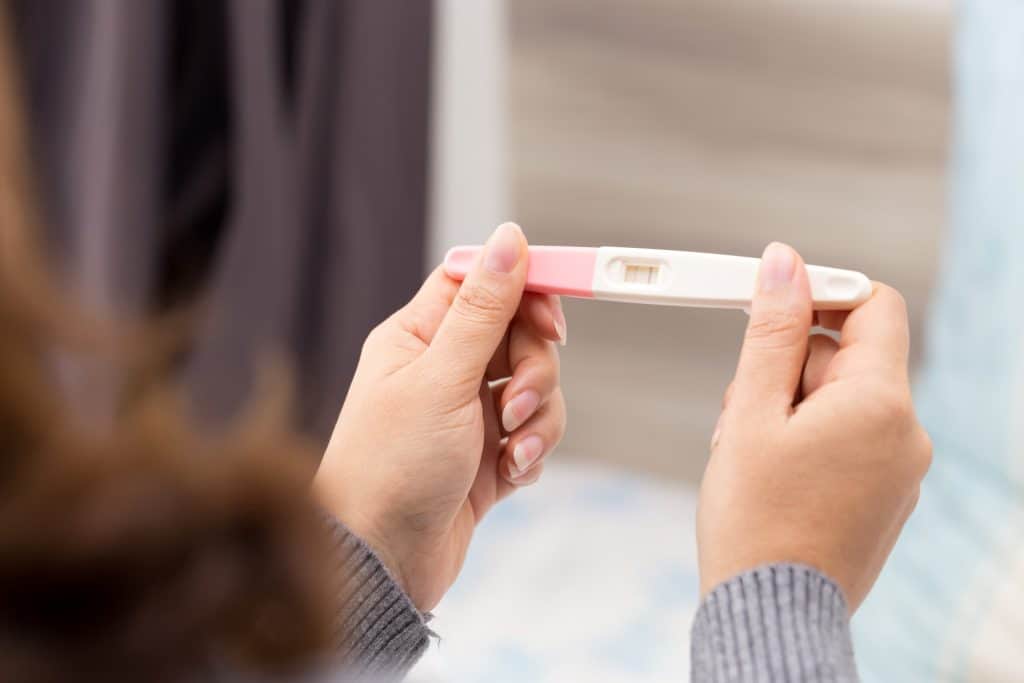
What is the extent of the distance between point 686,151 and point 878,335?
0.58m

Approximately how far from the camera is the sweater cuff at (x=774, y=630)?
427mm


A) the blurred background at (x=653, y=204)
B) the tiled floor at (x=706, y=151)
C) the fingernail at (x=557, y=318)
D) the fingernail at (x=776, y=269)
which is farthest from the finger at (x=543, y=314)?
the tiled floor at (x=706, y=151)

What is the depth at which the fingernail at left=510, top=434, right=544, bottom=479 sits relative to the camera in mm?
645

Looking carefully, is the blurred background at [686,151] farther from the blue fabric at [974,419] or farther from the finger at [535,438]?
the finger at [535,438]

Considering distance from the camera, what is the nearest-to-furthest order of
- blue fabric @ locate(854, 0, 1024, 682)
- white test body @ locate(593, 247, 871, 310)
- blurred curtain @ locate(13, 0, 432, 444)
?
white test body @ locate(593, 247, 871, 310) < blue fabric @ locate(854, 0, 1024, 682) < blurred curtain @ locate(13, 0, 432, 444)

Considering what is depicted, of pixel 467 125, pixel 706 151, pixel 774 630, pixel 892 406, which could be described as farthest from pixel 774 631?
pixel 467 125

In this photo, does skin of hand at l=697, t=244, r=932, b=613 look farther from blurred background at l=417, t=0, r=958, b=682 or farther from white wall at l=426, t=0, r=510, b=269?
white wall at l=426, t=0, r=510, b=269

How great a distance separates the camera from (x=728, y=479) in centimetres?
49

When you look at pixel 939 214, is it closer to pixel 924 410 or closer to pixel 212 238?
pixel 924 410

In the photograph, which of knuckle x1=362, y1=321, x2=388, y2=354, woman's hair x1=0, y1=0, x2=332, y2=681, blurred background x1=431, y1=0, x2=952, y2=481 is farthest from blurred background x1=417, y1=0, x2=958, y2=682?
woman's hair x1=0, y1=0, x2=332, y2=681

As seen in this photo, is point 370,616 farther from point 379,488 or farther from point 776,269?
point 776,269

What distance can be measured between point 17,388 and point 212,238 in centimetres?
108

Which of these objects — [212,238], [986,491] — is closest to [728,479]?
[986,491]

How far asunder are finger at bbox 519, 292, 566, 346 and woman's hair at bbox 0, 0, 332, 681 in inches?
13.0
